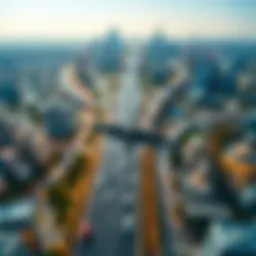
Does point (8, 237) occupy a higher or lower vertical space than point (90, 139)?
lower

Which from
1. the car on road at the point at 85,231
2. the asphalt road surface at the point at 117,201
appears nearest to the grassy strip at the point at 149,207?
the asphalt road surface at the point at 117,201

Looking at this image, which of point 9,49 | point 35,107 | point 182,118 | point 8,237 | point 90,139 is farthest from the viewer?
point 9,49

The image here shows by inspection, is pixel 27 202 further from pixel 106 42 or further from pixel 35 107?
pixel 106 42

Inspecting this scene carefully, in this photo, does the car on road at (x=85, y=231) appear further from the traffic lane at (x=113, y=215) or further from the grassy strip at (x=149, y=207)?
the grassy strip at (x=149, y=207)

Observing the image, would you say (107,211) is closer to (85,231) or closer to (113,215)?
(113,215)

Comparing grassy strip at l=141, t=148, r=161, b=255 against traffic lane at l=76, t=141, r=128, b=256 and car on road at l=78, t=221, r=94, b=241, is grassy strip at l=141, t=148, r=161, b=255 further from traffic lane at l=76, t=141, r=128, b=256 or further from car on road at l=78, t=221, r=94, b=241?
car on road at l=78, t=221, r=94, b=241

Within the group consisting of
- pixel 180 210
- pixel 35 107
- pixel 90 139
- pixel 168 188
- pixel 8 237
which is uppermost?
pixel 35 107

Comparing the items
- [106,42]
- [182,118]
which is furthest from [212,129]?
[106,42]

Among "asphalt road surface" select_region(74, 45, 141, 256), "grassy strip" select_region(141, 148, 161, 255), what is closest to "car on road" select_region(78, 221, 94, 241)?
"asphalt road surface" select_region(74, 45, 141, 256)
